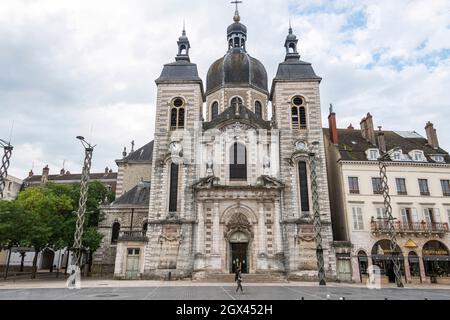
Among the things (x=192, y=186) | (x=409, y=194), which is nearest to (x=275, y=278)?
(x=192, y=186)

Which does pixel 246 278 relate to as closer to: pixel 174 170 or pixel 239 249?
pixel 239 249

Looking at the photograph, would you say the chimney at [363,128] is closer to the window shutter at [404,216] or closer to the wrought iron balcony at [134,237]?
the window shutter at [404,216]

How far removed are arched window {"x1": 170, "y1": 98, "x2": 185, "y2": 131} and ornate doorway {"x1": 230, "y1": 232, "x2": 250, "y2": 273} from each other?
1114 centimetres

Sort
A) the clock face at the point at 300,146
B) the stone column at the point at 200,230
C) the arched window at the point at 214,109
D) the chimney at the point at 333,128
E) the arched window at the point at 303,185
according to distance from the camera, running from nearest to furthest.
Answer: the stone column at the point at 200,230 < the arched window at the point at 303,185 < the clock face at the point at 300,146 < the chimney at the point at 333,128 < the arched window at the point at 214,109

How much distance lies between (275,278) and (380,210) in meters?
10.7

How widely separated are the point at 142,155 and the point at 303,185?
65.7 ft

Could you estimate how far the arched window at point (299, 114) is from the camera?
101ft

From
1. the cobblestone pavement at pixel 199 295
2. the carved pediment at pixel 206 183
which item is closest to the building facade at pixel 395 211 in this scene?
the cobblestone pavement at pixel 199 295

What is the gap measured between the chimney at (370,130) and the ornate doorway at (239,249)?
618 inches

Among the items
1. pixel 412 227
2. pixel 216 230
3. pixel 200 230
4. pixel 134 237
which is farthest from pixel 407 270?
pixel 134 237

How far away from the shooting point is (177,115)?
31438 millimetres

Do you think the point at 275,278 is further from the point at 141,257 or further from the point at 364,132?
the point at 364,132

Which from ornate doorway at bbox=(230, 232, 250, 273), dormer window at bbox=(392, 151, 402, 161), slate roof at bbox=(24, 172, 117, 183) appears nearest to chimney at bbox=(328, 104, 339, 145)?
dormer window at bbox=(392, 151, 402, 161)
